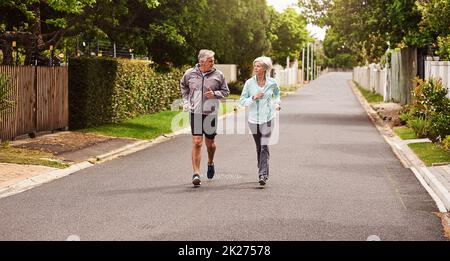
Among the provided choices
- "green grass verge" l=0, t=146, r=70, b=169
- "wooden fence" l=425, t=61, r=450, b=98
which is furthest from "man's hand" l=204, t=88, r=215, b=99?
"wooden fence" l=425, t=61, r=450, b=98

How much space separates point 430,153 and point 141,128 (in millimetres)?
8761

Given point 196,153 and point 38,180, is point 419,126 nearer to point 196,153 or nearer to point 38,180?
point 196,153

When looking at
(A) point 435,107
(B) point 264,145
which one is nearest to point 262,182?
(B) point 264,145

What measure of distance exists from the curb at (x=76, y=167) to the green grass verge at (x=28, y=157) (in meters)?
0.31

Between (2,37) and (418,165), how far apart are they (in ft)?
33.1

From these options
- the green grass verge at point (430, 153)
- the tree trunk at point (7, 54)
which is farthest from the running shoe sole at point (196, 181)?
the tree trunk at point (7, 54)

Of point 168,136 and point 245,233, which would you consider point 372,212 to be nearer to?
point 245,233

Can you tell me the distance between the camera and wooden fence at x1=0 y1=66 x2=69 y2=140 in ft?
53.3

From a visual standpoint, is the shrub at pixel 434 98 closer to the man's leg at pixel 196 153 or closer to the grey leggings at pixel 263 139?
the grey leggings at pixel 263 139

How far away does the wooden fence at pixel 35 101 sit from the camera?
53.3ft

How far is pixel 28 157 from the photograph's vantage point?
1401 cm

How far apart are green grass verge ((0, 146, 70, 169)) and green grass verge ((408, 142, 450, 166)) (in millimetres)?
6403

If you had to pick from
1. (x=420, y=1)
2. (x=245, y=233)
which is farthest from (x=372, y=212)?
(x=420, y=1)

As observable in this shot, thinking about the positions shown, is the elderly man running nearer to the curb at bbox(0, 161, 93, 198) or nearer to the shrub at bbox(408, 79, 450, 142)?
the curb at bbox(0, 161, 93, 198)
